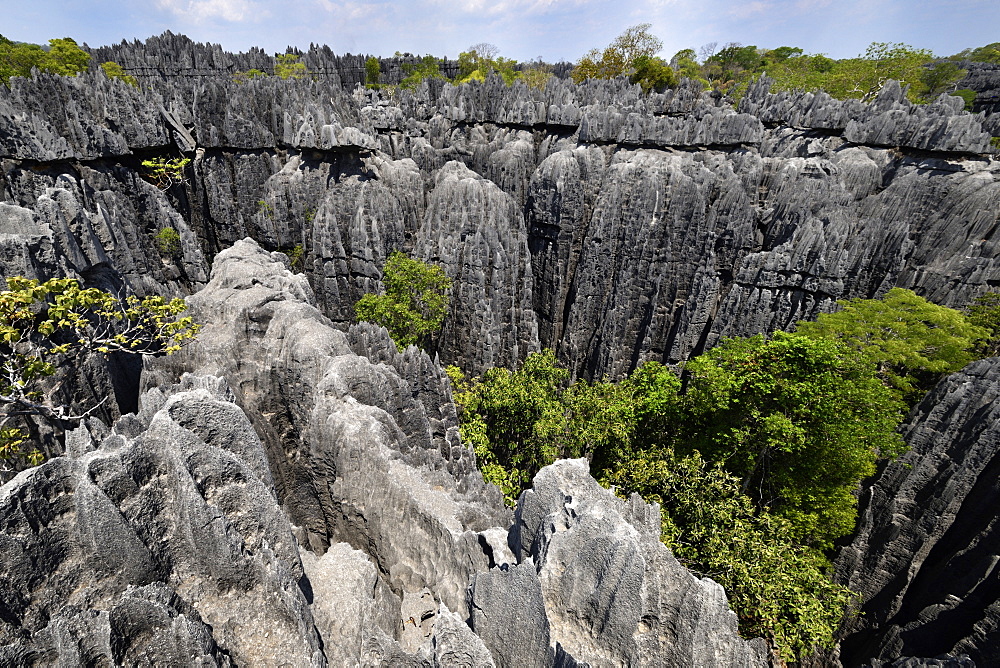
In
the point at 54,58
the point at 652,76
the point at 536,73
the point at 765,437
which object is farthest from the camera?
the point at 536,73

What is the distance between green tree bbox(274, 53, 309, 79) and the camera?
67.9 meters

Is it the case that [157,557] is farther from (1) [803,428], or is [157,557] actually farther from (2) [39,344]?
(1) [803,428]

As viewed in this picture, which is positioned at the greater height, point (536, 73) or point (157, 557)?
point (536, 73)

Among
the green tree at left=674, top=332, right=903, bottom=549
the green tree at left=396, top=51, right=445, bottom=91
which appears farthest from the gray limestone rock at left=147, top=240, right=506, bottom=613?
the green tree at left=396, top=51, right=445, bottom=91

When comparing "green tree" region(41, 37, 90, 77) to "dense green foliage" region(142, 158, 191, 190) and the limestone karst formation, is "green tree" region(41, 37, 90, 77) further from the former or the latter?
the limestone karst formation

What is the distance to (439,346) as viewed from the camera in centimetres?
3025

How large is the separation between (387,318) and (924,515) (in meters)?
24.7

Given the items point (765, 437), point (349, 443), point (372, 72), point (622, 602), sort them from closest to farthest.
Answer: point (622, 602) → point (349, 443) → point (765, 437) → point (372, 72)

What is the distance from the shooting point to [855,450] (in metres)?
14.7

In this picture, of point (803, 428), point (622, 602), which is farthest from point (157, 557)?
point (803, 428)

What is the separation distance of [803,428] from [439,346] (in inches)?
818

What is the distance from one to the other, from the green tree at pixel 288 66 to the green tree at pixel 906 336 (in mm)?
72485

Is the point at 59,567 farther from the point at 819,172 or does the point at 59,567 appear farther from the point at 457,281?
the point at 819,172

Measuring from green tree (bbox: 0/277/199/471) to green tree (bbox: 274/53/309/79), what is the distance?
2592 inches
